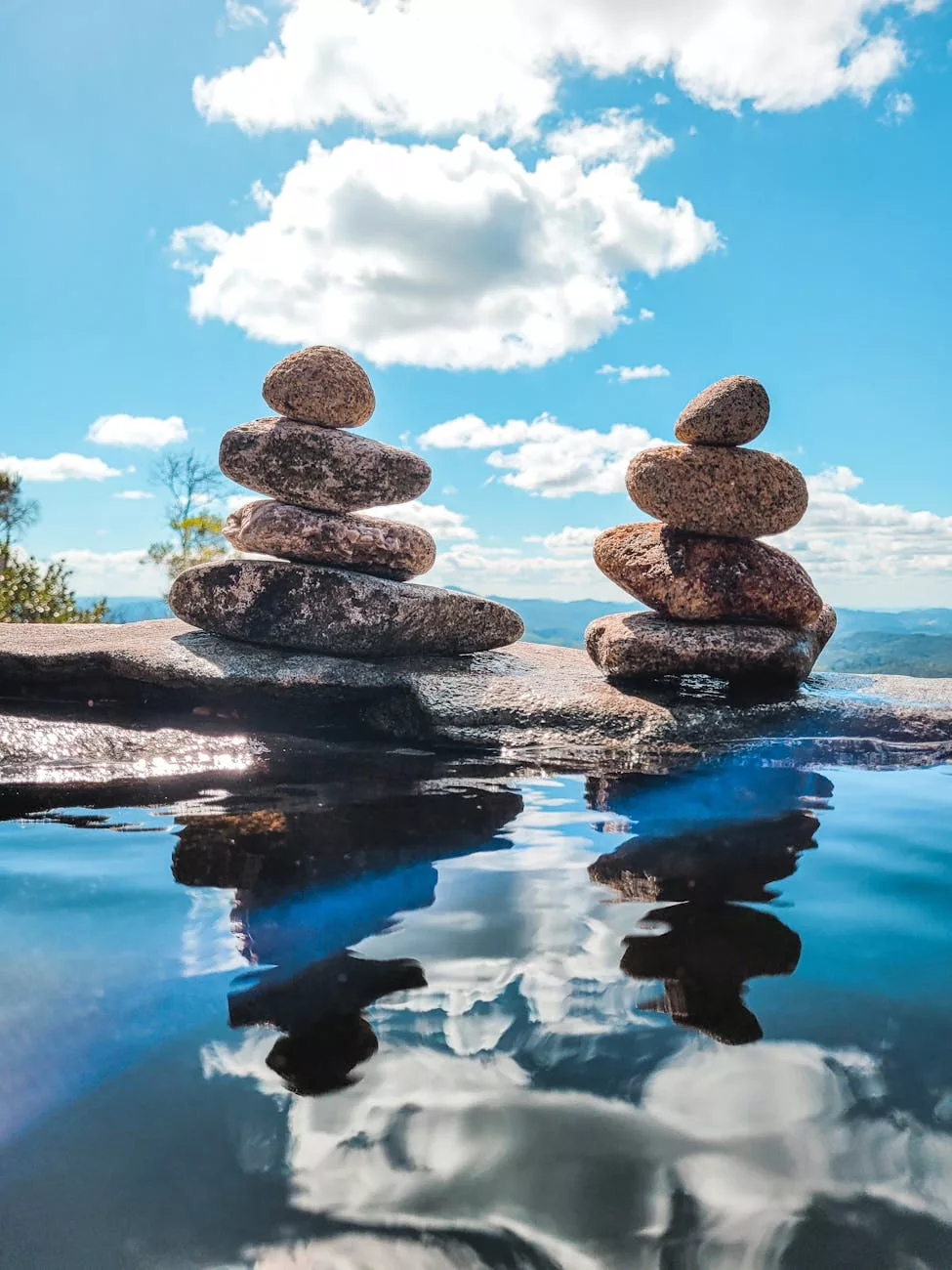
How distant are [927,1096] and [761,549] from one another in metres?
6.57

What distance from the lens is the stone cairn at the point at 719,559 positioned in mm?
7789

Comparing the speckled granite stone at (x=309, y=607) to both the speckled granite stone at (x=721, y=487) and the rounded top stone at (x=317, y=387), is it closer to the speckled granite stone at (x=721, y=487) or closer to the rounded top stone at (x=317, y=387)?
the rounded top stone at (x=317, y=387)

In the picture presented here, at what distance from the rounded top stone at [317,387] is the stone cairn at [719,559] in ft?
10.9

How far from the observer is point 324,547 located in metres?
8.97

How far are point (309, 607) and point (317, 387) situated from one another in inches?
96.1

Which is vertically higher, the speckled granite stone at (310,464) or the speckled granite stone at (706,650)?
the speckled granite stone at (310,464)

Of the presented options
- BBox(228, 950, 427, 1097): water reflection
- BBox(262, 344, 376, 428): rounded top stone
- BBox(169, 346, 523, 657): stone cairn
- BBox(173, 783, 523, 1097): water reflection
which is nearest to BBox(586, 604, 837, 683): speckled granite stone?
BBox(169, 346, 523, 657): stone cairn

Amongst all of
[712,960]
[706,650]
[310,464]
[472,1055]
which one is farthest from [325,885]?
[310,464]

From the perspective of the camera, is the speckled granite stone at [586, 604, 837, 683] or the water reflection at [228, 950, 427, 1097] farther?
the speckled granite stone at [586, 604, 837, 683]

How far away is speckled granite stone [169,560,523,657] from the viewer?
8.64m

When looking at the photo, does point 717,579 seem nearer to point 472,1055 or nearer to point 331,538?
point 331,538

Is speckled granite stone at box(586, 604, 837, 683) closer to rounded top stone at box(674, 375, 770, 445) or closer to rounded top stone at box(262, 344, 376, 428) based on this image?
rounded top stone at box(674, 375, 770, 445)

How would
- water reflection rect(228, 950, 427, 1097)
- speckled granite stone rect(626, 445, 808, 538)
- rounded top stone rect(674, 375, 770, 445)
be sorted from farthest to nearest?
speckled granite stone rect(626, 445, 808, 538) → rounded top stone rect(674, 375, 770, 445) → water reflection rect(228, 950, 427, 1097)

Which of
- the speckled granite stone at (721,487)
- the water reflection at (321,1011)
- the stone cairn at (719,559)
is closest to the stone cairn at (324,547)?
the stone cairn at (719,559)
